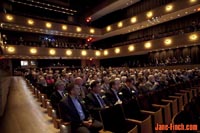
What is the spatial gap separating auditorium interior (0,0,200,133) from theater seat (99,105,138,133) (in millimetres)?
14

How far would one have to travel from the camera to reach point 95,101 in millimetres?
3832

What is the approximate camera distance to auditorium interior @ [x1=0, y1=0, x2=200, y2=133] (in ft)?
10.5

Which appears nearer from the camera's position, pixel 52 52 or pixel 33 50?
pixel 33 50

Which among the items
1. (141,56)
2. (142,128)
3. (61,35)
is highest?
(61,35)

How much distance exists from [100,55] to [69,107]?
20.1 metres

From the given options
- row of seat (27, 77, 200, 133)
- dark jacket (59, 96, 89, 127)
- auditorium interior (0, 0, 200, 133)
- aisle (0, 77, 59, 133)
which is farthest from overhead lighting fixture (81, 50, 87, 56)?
dark jacket (59, 96, 89, 127)

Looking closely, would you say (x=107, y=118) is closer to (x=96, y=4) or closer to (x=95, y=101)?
(x=95, y=101)

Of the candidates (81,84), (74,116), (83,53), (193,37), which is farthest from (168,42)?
(74,116)

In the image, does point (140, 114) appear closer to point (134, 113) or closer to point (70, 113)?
point (134, 113)

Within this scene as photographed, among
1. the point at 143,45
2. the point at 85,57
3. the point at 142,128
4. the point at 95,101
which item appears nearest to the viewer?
the point at 142,128

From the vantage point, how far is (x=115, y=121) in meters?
3.01

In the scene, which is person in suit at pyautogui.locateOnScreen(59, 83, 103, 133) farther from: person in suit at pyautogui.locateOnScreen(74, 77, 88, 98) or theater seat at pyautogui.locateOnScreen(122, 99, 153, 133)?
person in suit at pyautogui.locateOnScreen(74, 77, 88, 98)

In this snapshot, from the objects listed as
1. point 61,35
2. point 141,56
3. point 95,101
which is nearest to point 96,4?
point 61,35

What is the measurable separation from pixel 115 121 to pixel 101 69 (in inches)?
551
